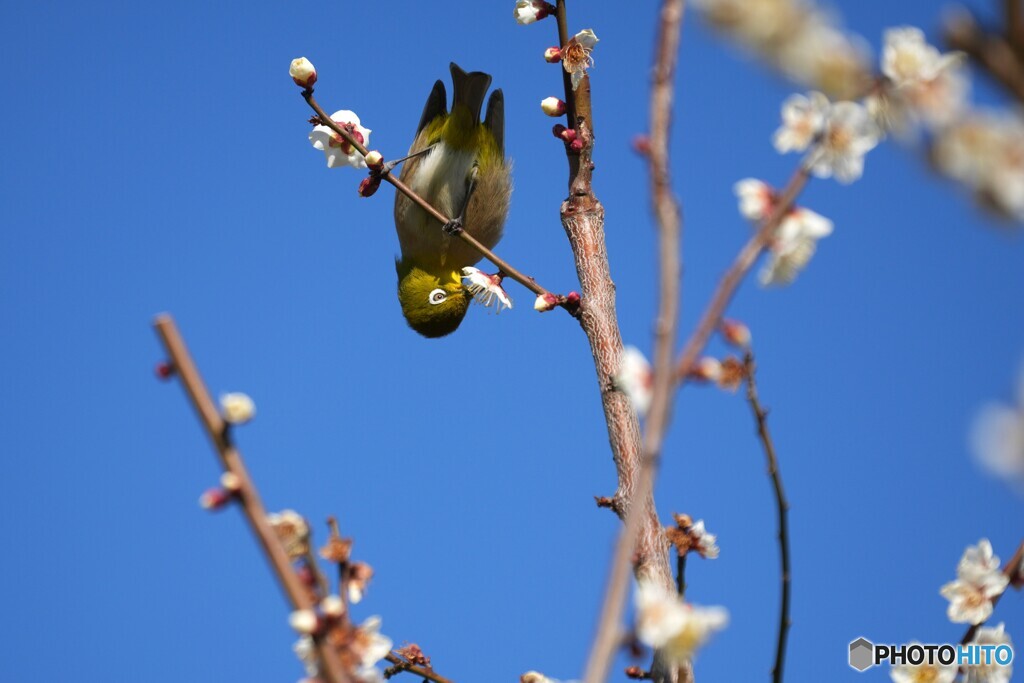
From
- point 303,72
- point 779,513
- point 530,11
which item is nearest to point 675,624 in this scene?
point 779,513

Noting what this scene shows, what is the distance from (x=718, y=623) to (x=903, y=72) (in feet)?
2.67

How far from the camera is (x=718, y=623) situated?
1337 millimetres

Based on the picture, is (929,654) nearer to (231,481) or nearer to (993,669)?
(993,669)

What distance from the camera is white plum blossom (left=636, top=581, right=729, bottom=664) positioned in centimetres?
136

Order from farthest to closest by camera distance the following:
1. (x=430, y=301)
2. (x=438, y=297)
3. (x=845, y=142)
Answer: (x=430, y=301), (x=438, y=297), (x=845, y=142)

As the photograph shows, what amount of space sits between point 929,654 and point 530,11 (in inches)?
103

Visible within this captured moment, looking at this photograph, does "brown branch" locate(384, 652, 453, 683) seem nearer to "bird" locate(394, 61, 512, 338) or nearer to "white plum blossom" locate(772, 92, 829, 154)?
"white plum blossom" locate(772, 92, 829, 154)

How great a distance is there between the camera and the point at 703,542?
257 centimetres

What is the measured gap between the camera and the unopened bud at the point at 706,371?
144 cm

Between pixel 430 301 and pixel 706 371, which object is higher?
pixel 430 301

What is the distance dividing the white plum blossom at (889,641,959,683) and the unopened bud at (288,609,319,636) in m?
1.46

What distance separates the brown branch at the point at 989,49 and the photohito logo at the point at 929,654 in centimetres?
171

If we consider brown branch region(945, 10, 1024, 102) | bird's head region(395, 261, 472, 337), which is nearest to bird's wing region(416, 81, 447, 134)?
bird's head region(395, 261, 472, 337)

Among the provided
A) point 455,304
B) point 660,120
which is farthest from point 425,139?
point 660,120
